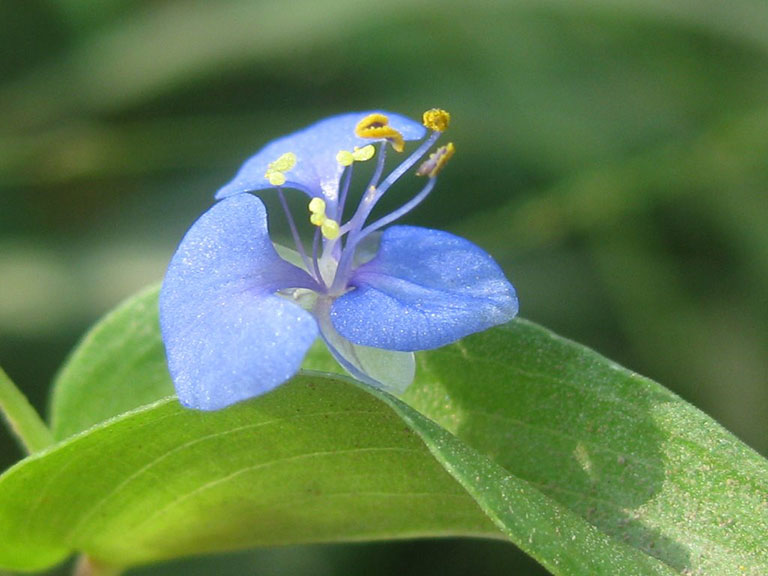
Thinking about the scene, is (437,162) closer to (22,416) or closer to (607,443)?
(607,443)

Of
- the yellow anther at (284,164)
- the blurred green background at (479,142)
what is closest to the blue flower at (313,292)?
the yellow anther at (284,164)

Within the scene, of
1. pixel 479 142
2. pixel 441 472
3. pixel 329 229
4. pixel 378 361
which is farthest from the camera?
pixel 479 142

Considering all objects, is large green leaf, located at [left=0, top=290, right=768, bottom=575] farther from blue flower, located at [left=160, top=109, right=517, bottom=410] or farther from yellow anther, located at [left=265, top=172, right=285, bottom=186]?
yellow anther, located at [left=265, top=172, right=285, bottom=186]

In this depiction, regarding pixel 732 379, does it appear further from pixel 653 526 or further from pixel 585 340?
pixel 653 526

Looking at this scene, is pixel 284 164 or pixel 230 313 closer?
pixel 230 313

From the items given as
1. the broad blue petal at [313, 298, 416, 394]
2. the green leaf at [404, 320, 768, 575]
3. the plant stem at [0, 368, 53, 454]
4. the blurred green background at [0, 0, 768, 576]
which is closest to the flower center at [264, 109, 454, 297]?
the broad blue petal at [313, 298, 416, 394]

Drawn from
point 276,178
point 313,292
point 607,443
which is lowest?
point 607,443

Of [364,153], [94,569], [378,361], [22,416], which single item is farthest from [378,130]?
[94,569]

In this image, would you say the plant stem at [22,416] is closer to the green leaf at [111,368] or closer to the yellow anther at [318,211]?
the green leaf at [111,368]

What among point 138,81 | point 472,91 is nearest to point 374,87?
point 472,91
